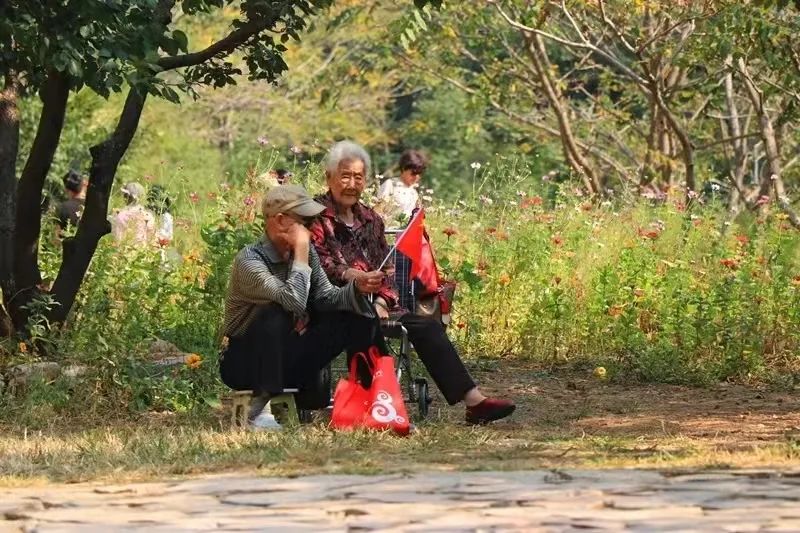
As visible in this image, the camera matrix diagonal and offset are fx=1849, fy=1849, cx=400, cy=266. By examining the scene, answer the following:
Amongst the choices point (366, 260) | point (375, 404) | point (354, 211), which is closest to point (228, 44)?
point (354, 211)

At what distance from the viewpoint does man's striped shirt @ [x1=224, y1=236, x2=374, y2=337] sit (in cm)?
810

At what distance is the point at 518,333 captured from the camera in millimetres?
11836

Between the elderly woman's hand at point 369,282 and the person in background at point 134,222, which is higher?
the person in background at point 134,222

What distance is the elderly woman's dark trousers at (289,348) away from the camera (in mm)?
8180

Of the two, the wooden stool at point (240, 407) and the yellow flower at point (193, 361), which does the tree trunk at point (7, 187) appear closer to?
the yellow flower at point (193, 361)

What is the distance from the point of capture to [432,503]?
556 cm

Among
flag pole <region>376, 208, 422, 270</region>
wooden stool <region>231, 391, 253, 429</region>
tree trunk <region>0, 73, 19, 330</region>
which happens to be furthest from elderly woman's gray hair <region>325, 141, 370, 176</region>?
tree trunk <region>0, 73, 19, 330</region>

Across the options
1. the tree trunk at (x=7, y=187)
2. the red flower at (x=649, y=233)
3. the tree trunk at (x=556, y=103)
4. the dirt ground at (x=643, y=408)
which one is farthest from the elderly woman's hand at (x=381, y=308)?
the tree trunk at (x=556, y=103)

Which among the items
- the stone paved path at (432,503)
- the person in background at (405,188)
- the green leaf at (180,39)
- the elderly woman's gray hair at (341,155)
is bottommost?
the stone paved path at (432,503)

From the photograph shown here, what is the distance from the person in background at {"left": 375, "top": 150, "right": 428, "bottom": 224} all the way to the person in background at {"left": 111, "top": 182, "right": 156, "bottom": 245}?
1.51 meters

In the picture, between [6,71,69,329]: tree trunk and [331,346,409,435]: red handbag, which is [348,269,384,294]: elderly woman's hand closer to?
[331,346,409,435]: red handbag

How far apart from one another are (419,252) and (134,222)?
379 cm

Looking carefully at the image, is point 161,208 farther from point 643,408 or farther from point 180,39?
point 643,408

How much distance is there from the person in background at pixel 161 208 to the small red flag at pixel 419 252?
362 centimetres
